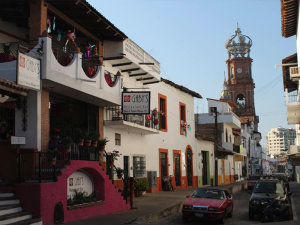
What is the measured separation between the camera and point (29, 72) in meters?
13.2

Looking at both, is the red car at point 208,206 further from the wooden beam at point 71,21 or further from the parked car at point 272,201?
the wooden beam at point 71,21

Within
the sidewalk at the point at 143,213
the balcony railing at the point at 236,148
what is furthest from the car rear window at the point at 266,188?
the balcony railing at the point at 236,148

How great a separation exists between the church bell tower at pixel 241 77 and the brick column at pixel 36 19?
78.9 m

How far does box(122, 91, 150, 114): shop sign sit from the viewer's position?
1961 centimetres

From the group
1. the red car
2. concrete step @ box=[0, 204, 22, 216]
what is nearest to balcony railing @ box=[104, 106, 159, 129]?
the red car

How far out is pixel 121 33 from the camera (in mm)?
19469

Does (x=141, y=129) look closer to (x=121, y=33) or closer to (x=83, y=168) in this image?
(x=121, y=33)

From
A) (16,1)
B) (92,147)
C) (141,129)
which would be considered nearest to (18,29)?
(16,1)

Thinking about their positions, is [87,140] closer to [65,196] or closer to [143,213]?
[65,196]

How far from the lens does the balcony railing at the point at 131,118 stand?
68.0 ft

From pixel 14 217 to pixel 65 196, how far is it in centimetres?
253

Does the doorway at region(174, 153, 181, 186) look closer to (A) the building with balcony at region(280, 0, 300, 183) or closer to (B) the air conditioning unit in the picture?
(A) the building with balcony at region(280, 0, 300, 183)

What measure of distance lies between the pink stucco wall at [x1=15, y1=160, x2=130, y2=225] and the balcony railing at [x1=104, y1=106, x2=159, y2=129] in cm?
468

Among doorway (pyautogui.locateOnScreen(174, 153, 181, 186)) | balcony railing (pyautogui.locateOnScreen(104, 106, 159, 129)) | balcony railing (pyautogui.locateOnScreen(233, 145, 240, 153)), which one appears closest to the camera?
balcony railing (pyautogui.locateOnScreen(104, 106, 159, 129))
